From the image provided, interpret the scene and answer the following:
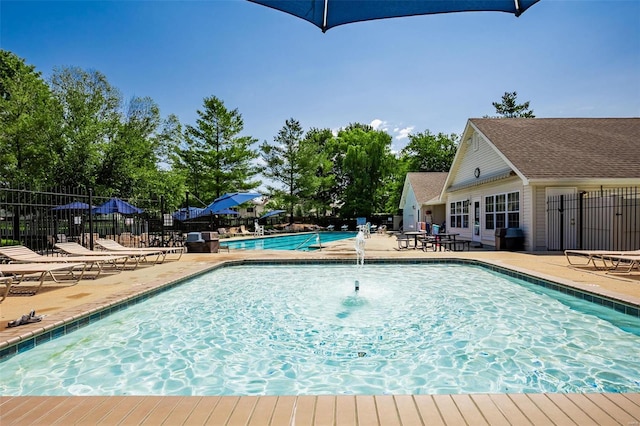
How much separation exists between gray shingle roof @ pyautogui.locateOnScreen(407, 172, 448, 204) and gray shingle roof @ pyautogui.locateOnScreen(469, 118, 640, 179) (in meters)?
9.07

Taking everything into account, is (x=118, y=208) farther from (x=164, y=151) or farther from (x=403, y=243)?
(x=164, y=151)

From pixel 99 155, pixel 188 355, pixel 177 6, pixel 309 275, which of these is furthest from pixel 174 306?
pixel 99 155

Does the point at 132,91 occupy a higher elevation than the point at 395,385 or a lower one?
higher

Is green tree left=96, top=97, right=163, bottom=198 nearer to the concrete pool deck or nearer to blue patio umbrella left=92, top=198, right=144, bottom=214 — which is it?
blue patio umbrella left=92, top=198, right=144, bottom=214

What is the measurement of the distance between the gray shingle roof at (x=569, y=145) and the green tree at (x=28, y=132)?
22236mm

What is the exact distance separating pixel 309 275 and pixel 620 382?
21.0 ft

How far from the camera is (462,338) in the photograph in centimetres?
448

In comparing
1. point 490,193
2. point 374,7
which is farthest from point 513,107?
point 374,7

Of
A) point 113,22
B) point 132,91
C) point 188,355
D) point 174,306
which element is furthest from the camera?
point 132,91

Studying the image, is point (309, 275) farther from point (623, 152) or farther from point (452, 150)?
point (452, 150)

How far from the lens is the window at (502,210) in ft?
43.3

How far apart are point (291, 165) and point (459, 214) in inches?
801

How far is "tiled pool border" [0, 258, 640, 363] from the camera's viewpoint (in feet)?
12.6

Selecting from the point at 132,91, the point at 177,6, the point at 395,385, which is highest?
the point at 132,91
